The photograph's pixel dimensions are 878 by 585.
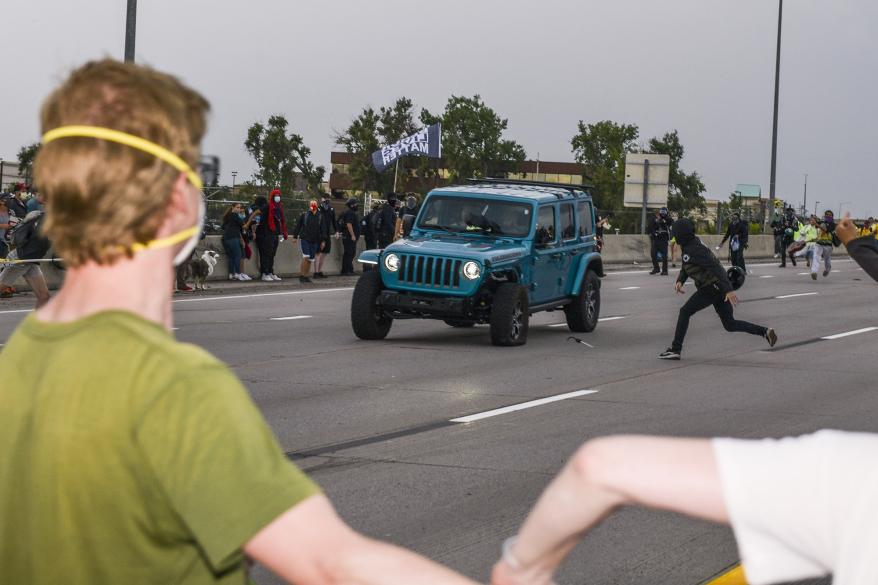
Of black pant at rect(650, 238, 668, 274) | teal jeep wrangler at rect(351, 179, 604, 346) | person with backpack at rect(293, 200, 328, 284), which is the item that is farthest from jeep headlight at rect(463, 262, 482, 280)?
black pant at rect(650, 238, 668, 274)

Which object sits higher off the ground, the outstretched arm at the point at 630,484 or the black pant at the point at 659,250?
the outstretched arm at the point at 630,484

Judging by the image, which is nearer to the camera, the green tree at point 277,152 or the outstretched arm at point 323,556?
the outstretched arm at point 323,556

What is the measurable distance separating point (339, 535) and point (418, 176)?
12419cm

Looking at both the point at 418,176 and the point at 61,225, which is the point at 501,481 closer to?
the point at 61,225

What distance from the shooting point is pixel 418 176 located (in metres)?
126

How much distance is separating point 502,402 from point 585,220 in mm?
8266

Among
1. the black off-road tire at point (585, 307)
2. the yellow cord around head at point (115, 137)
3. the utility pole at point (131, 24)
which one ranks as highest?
the utility pole at point (131, 24)

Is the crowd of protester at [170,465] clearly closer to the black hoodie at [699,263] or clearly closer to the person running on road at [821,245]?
the black hoodie at [699,263]

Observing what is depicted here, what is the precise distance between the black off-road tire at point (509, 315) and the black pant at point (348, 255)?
15.0 m

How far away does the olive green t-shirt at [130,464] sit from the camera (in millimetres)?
1824

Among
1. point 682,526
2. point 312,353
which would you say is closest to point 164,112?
point 682,526

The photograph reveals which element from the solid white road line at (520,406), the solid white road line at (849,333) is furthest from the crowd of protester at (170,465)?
the solid white road line at (849,333)

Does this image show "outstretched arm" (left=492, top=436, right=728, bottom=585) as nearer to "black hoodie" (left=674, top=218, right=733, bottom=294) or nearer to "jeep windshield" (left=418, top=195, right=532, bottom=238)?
"black hoodie" (left=674, top=218, right=733, bottom=294)

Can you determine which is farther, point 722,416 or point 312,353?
point 312,353
